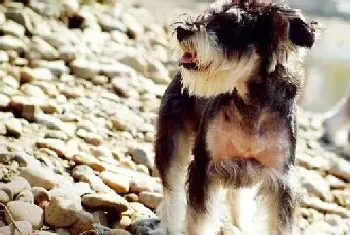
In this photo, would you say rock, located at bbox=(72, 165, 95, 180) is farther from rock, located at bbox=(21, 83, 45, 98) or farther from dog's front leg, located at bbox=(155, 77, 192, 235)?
rock, located at bbox=(21, 83, 45, 98)

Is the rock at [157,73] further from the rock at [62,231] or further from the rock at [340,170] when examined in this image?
the rock at [62,231]

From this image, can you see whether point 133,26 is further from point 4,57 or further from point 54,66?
point 4,57

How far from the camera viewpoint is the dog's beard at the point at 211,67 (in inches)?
136

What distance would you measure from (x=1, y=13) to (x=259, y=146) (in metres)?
3.98

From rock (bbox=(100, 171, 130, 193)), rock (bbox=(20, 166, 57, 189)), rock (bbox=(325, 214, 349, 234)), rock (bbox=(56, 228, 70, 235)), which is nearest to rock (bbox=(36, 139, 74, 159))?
rock (bbox=(100, 171, 130, 193))

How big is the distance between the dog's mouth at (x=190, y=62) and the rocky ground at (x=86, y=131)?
1046 millimetres

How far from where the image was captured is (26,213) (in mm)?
3977

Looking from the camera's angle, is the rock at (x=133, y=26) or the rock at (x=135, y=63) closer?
the rock at (x=135, y=63)

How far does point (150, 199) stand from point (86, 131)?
952mm

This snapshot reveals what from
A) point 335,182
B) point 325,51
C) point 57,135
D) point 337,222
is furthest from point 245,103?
point 325,51

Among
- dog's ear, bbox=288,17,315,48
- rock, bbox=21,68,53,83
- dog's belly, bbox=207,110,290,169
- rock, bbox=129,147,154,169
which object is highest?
dog's ear, bbox=288,17,315,48

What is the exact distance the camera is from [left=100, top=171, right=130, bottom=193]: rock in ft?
15.0

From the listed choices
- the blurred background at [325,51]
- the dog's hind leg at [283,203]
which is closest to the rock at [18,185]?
the dog's hind leg at [283,203]

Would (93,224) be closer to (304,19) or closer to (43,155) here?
(43,155)
